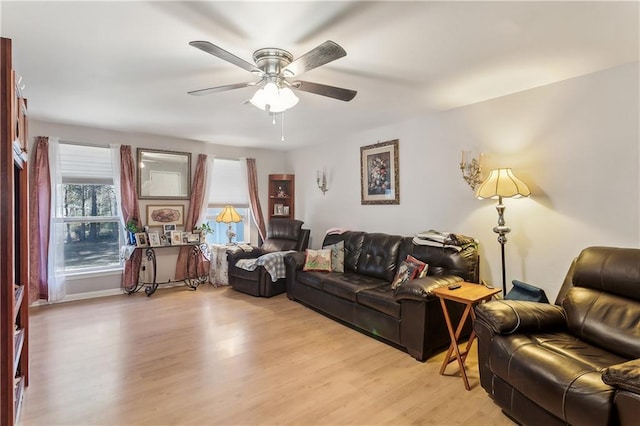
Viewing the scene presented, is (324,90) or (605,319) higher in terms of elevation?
(324,90)

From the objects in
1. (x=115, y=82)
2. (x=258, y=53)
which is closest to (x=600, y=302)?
(x=258, y=53)

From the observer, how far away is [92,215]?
475 cm

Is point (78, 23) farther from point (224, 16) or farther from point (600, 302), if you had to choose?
point (600, 302)

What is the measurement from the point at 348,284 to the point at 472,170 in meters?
1.81

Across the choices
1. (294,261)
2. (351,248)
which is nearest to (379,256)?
(351,248)

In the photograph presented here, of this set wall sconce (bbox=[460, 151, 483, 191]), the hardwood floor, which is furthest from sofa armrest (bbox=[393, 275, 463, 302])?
A: wall sconce (bbox=[460, 151, 483, 191])

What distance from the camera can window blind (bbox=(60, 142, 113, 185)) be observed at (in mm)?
4500

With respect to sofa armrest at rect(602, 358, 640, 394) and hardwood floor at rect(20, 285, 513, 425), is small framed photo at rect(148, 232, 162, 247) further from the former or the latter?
sofa armrest at rect(602, 358, 640, 394)

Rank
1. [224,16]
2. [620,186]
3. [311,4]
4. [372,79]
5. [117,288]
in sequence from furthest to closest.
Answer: [117,288]
[372,79]
[620,186]
[224,16]
[311,4]

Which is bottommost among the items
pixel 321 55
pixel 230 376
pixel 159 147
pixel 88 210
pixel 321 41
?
pixel 230 376

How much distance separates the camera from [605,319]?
2.11m

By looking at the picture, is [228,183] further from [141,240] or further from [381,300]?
[381,300]

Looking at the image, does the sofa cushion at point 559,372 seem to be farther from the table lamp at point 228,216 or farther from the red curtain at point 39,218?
the red curtain at point 39,218

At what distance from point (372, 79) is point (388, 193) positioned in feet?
6.31
